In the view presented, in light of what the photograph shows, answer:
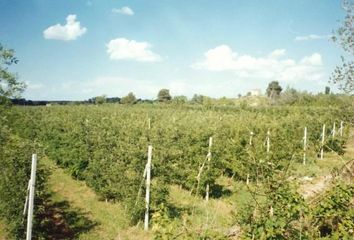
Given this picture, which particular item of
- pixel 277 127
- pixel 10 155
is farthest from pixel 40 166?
pixel 277 127

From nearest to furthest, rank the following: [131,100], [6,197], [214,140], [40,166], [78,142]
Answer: [6,197] < [40,166] < [214,140] < [78,142] < [131,100]

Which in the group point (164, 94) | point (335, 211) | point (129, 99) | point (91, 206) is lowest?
point (91, 206)

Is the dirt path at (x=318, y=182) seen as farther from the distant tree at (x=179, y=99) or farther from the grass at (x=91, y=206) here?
the distant tree at (x=179, y=99)

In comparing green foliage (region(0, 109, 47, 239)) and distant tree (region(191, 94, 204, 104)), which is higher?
distant tree (region(191, 94, 204, 104))

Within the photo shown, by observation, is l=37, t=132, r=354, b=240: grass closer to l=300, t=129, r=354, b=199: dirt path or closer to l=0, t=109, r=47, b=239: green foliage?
l=300, t=129, r=354, b=199: dirt path

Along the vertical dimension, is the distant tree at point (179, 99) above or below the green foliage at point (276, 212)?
above

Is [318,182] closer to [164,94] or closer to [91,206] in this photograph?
[91,206]

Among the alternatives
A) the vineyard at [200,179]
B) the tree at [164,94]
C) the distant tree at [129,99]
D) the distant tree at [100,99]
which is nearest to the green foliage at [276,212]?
the vineyard at [200,179]

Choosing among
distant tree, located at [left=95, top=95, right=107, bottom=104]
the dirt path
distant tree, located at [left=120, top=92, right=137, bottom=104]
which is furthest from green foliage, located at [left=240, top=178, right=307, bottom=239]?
distant tree, located at [left=95, top=95, right=107, bottom=104]

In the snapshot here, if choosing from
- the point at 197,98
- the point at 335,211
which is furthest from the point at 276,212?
the point at 197,98

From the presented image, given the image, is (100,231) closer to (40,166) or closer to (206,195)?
(40,166)

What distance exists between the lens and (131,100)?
3361 inches

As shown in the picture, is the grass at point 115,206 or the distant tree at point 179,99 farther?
the distant tree at point 179,99

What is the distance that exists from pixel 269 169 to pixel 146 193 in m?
6.80
